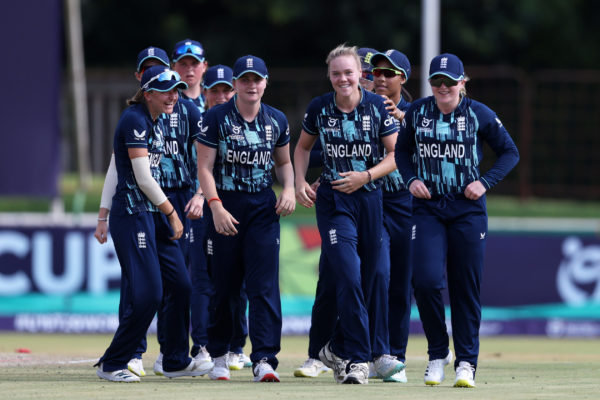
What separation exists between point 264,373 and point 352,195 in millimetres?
1372

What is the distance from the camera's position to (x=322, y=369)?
379 inches

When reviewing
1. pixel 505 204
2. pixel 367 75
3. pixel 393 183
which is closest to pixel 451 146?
pixel 393 183

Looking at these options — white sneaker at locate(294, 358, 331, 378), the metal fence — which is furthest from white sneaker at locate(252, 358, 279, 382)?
the metal fence

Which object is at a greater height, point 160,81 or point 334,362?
point 160,81

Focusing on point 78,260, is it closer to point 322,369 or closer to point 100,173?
point 100,173

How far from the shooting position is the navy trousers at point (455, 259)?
28.3 feet

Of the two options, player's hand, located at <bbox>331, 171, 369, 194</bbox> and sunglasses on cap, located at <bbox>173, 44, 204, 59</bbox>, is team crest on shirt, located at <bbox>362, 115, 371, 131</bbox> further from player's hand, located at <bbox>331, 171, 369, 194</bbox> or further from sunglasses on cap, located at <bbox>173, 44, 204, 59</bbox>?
sunglasses on cap, located at <bbox>173, 44, 204, 59</bbox>

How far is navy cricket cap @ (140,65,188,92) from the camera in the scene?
859 cm

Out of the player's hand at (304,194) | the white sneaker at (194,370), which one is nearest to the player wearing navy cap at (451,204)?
the player's hand at (304,194)

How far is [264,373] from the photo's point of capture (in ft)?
29.0

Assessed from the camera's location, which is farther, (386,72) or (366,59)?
(366,59)

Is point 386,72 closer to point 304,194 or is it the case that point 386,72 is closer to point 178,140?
point 304,194

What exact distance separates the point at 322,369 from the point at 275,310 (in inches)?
34.1

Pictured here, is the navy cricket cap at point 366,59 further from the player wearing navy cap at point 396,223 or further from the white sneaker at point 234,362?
the white sneaker at point 234,362
